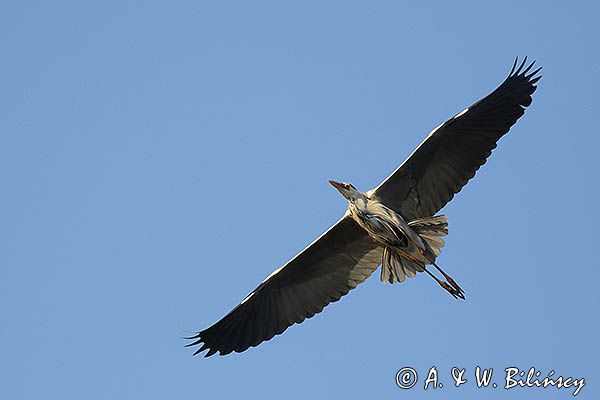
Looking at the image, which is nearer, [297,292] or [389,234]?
[389,234]

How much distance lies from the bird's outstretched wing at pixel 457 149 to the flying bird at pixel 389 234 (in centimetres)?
1

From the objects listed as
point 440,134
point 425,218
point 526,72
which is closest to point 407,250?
Result: point 425,218

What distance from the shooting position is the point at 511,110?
1446cm

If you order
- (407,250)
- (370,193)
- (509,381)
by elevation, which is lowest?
(509,381)

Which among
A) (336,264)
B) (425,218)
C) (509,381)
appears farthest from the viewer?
(336,264)

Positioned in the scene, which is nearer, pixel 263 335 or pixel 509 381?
pixel 509 381

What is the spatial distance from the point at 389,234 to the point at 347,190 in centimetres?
90

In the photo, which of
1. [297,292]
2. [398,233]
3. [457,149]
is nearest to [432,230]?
[398,233]

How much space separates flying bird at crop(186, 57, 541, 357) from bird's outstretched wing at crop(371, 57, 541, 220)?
1 centimetres

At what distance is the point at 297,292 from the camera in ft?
50.8

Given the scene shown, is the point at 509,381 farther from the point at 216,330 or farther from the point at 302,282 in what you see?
the point at 216,330

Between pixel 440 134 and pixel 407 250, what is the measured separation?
1.66m

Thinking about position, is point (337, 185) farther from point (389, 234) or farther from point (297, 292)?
point (297, 292)

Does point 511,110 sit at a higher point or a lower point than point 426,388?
higher
